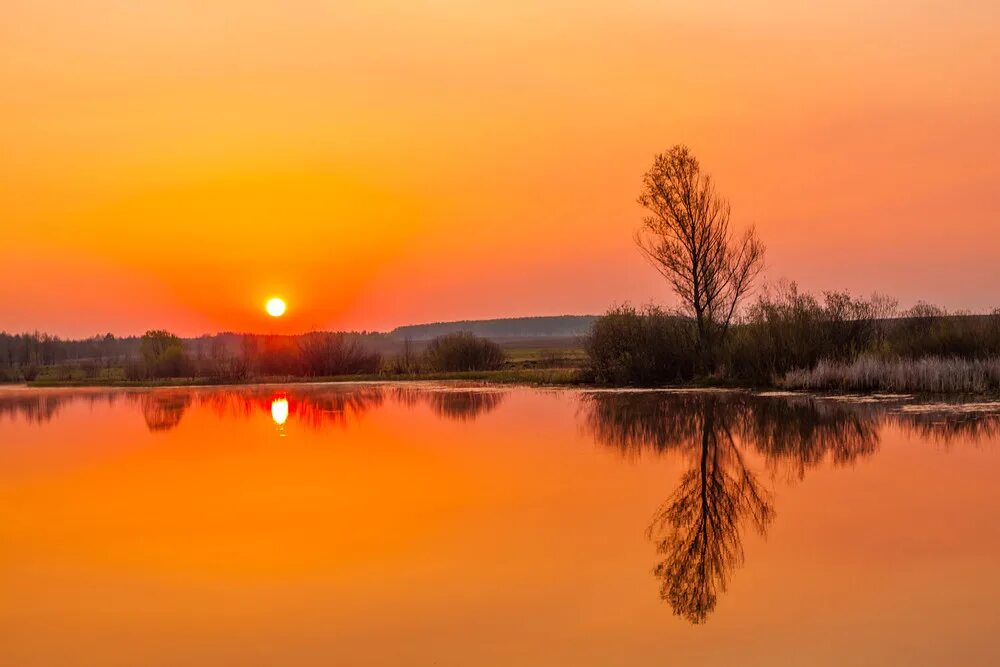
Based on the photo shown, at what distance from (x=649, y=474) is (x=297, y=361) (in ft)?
108

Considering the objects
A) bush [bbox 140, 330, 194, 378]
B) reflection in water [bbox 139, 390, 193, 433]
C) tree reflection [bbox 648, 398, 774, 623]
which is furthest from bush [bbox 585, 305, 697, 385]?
bush [bbox 140, 330, 194, 378]

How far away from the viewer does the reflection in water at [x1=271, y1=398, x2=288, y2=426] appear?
2000 centimetres

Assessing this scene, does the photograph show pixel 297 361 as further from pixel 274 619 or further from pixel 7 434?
pixel 274 619

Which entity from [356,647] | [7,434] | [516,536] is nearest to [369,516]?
[516,536]

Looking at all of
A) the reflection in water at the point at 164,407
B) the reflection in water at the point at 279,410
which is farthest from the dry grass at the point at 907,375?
the reflection in water at the point at 164,407

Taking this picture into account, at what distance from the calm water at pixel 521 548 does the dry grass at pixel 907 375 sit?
475cm

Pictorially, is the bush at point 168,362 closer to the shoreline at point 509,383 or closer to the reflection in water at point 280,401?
the shoreline at point 509,383

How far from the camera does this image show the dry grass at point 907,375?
2022 centimetres

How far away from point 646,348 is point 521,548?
813 inches

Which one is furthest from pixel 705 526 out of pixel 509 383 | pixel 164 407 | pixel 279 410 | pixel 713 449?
pixel 509 383

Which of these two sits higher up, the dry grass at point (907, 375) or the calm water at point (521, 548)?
the dry grass at point (907, 375)

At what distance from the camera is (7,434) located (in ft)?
63.6

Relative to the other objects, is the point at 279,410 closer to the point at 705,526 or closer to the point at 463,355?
the point at 705,526

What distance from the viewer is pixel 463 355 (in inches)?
1564
